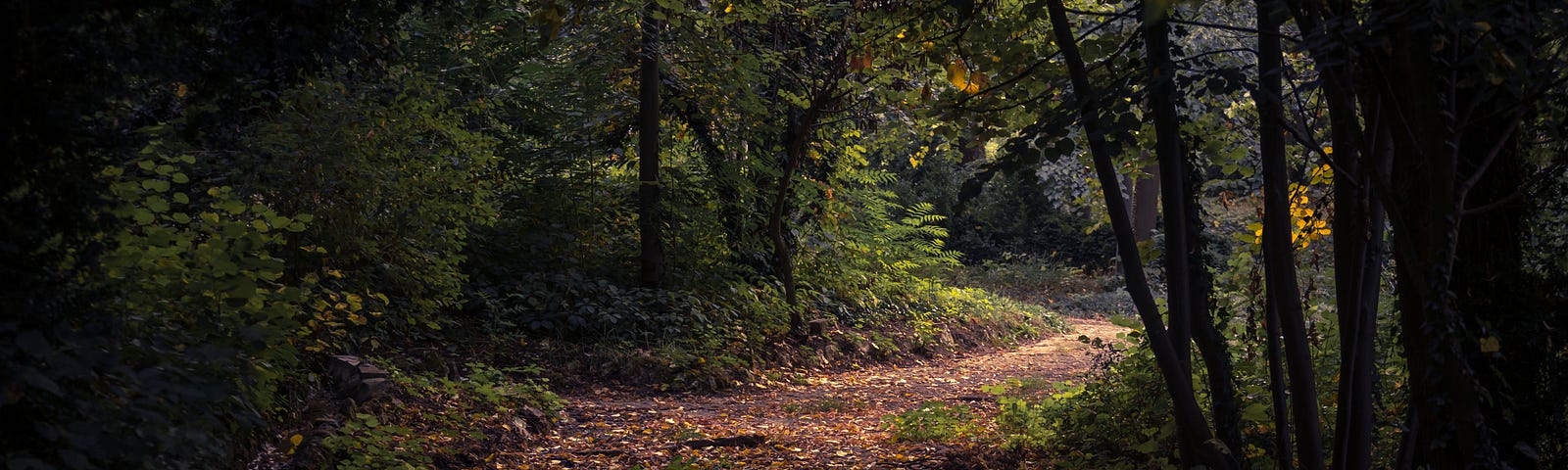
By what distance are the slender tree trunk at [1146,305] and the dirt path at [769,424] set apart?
1994 mm

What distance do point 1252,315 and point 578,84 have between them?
7606 mm

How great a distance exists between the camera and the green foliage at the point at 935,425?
6.44m

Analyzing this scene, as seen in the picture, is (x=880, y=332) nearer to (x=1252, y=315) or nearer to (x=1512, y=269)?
(x=1252, y=315)

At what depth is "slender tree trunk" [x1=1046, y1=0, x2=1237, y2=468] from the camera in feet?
12.3

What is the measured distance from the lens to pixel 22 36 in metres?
2.24

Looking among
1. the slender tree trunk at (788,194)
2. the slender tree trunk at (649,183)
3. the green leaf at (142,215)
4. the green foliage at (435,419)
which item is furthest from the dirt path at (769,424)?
the green leaf at (142,215)

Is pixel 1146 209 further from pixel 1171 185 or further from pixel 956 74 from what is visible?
pixel 1171 185

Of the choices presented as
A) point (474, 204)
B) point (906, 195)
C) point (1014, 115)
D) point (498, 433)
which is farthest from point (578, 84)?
point (906, 195)

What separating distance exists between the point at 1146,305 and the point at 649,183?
6.94 meters

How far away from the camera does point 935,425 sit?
21.9 feet

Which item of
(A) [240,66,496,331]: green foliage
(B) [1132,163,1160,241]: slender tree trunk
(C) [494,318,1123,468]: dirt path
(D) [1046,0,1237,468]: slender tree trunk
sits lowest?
(C) [494,318,1123,468]: dirt path

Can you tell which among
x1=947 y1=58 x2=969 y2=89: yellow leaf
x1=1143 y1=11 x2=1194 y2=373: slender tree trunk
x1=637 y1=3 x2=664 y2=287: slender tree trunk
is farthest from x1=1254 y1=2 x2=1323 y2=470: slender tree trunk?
x1=637 y1=3 x2=664 y2=287: slender tree trunk

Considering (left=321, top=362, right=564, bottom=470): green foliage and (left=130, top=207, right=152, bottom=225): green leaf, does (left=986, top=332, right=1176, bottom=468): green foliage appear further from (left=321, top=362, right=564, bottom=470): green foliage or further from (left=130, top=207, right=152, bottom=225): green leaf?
(left=130, top=207, right=152, bottom=225): green leaf

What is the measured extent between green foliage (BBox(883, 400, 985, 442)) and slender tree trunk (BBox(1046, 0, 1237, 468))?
2533 mm
